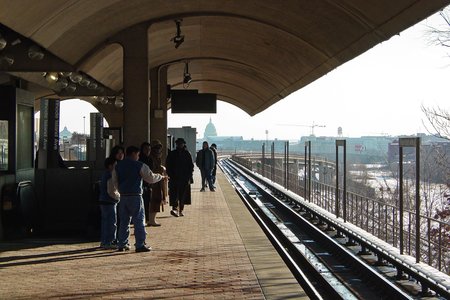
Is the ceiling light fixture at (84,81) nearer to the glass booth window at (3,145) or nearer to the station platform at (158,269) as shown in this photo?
the station platform at (158,269)

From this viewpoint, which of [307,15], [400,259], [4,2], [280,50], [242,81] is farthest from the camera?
[242,81]

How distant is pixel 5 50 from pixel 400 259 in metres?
8.92

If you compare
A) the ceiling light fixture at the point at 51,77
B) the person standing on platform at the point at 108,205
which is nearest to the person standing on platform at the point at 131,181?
the person standing on platform at the point at 108,205

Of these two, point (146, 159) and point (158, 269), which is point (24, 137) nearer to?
point (146, 159)

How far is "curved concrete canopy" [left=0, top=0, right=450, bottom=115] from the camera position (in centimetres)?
1085

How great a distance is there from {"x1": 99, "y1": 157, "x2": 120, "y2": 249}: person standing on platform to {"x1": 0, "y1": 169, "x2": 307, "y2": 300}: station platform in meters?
0.24

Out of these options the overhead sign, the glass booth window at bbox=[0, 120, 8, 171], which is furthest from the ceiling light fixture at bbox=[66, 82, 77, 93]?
the glass booth window at bbox=[0, 120, 8, 171]

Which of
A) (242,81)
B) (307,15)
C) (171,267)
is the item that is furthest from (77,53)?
(242,81)

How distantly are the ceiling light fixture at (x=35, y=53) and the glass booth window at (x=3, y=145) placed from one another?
2.53 metres

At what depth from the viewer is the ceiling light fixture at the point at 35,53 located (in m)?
13.7

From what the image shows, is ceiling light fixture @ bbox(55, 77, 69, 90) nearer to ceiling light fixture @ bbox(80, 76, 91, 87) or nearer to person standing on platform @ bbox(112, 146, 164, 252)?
ceiling light fixture @ bbox(80, 76, 91, 87)

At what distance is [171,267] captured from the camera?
9727 millimetres

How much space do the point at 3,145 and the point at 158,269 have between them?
3895mm

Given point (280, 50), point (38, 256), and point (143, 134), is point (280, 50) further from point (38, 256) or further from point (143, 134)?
point (38, 256)
